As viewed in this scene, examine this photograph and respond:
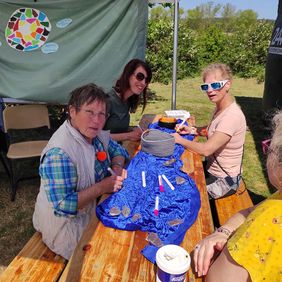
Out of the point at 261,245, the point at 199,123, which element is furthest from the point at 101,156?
the point at 199,123

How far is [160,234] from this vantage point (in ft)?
4.88

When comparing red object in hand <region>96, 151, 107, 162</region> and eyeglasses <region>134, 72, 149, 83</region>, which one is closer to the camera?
red object in hand <region>96, 151, 107, 162</region>

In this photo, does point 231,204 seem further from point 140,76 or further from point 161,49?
point 161,49

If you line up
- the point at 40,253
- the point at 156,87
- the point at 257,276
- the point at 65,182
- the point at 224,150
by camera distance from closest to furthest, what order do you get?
the point at 257,276
the point at 65,182
the point at 40,253
the point at 224,150
the point at 156,87

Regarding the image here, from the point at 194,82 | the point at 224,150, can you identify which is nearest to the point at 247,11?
the point at 194,82

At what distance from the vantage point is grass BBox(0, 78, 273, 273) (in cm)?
294

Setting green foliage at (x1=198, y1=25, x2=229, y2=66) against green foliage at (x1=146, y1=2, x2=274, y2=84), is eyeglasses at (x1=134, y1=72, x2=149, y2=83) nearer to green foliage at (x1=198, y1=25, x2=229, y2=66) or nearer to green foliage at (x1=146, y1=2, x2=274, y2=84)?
green foliage at (x1=146, y1=2, x2=274, y2=84)

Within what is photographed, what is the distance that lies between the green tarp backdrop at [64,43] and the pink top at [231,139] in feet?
7.80

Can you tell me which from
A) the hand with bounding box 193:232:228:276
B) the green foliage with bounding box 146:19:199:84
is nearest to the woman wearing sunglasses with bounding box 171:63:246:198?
the hand with bounding box 193:232:228:276

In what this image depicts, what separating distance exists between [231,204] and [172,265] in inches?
60.9

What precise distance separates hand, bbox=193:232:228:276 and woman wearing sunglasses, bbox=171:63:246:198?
118 centimetres

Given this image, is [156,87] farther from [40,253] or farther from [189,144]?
[40,253]

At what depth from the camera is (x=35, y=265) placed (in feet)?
5.66

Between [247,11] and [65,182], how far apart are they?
35.6m
